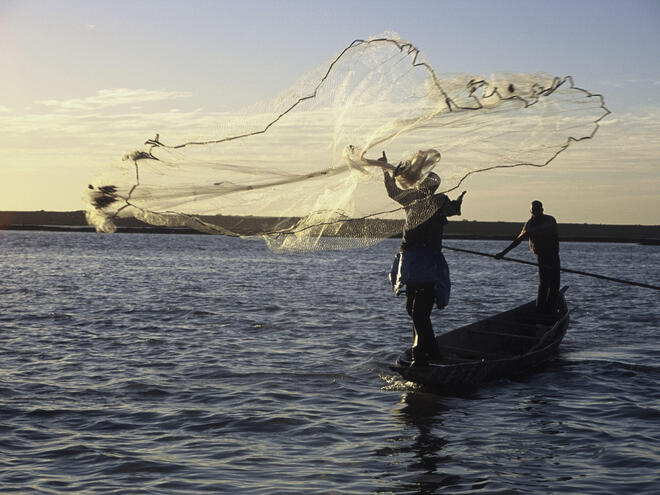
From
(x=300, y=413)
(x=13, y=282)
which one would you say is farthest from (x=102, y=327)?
(x=13, y=282)

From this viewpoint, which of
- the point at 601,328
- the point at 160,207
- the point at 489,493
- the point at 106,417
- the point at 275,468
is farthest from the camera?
the point at 601,328

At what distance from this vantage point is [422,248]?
8.84 metres

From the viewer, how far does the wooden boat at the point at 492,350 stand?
9.77 meters

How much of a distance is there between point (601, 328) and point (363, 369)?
850 centimetres

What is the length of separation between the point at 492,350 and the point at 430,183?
536 centimetres

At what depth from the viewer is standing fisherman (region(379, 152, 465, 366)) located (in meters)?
8.34

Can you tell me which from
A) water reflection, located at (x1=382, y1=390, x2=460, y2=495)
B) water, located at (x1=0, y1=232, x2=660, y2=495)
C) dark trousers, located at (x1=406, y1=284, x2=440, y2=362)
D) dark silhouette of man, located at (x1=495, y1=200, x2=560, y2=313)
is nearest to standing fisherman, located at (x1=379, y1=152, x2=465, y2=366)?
dark trousers, located at (x1=406, y1=284, x2=440, y2=362)

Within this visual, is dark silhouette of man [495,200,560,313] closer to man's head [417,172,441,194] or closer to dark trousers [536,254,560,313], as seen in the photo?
dark trousers [536,254,560,313]

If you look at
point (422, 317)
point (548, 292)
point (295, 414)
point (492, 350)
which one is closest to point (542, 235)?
point (548, 292)

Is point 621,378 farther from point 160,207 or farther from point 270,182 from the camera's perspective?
point 160,207

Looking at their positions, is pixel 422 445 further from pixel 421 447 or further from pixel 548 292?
Answer: pixel 548 292

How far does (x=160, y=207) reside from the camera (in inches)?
Answer: 309

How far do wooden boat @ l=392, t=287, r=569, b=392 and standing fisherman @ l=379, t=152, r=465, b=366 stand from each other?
0.66 metres

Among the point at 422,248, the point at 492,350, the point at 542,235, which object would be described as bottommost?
the point at 492,350
